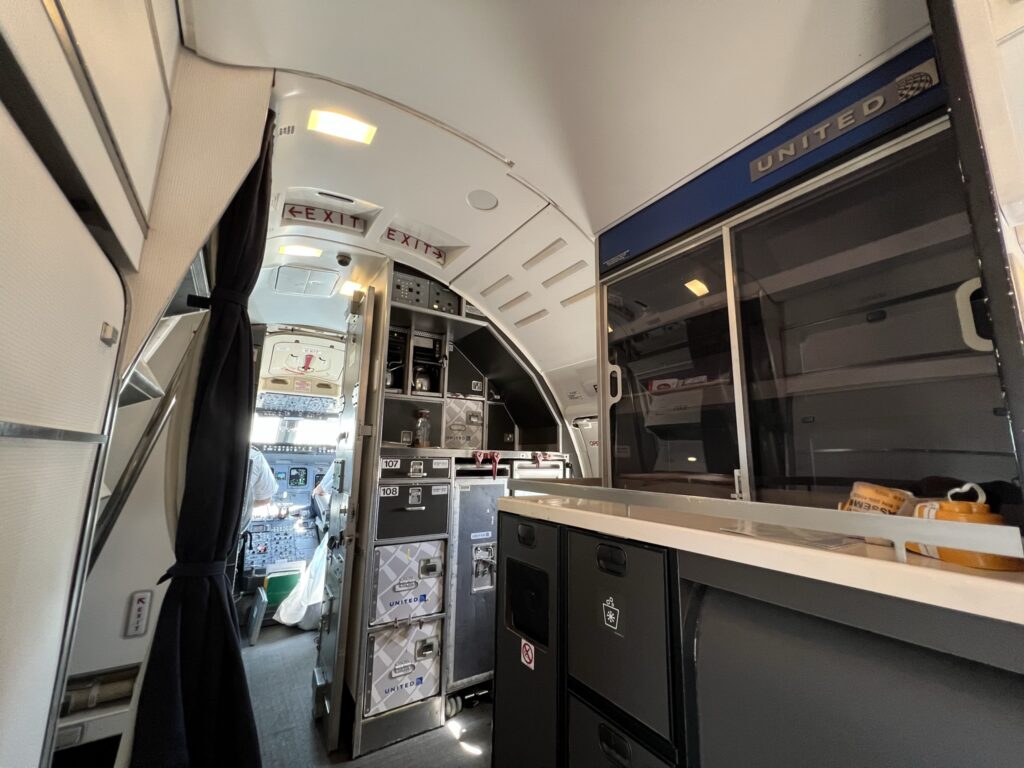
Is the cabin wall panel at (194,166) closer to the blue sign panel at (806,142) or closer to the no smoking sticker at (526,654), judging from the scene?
the no smoking sticker at (526,654)

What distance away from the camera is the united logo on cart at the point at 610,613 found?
91 cm

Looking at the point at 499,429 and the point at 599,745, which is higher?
the point at 499,429

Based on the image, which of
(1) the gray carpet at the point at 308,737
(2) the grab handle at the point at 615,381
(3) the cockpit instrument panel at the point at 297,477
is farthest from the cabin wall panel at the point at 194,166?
(3) the cockpit instrument panel at the point at 297,477

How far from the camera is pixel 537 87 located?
1.44 meters

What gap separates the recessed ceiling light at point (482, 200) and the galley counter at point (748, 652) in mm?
1586

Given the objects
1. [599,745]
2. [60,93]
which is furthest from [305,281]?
[599,745]

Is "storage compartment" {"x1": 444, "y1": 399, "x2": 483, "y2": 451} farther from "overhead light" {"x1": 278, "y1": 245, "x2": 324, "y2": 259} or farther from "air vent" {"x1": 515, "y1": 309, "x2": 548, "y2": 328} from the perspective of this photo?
"overhead light" {"x1": 278, "y1": 245, "x2": 324, "y2": 259}

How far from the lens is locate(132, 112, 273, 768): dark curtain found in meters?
1.12

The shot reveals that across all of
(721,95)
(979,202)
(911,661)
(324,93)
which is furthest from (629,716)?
(324,93)

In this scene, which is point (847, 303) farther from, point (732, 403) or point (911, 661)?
point (911, 661)

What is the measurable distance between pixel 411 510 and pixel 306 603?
7.51 ft

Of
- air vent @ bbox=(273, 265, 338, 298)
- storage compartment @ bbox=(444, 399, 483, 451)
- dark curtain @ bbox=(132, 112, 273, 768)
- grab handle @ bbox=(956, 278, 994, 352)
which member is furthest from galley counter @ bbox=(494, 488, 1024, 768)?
air vent @ bbox=(273, 265, 338, 298)

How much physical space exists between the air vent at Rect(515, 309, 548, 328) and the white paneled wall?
6.76 ft

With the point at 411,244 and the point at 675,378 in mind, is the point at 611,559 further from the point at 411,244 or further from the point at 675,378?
the point at 411,244
